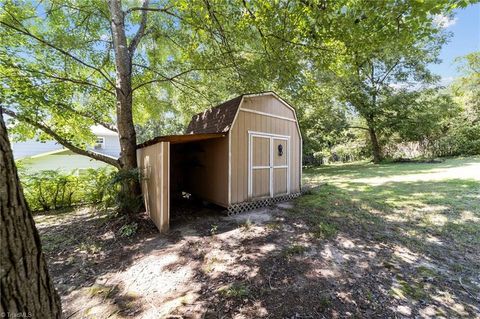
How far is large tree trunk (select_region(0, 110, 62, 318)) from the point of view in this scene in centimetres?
106

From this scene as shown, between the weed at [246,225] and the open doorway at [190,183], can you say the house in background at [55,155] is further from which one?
the weed at [246,225]

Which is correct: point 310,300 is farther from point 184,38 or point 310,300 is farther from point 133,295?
point 184,38

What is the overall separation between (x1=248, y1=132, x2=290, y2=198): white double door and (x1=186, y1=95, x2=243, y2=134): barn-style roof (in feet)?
2.40

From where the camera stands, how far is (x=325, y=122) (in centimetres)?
1534

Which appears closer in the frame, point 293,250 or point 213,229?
point 293,250

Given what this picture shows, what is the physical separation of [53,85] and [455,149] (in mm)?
22703

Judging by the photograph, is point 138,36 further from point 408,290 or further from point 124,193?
point 408,290

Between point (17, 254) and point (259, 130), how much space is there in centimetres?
534

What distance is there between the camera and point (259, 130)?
237 inches

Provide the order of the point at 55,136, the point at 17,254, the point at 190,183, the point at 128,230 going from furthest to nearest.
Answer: the point at 190,183
the point at 55,136
the point at 128,230
the point at 17,254

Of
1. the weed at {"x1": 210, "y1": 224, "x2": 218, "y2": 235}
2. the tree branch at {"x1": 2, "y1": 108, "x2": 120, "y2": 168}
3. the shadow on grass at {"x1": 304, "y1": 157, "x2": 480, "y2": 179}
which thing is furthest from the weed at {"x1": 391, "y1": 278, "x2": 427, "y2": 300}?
the shadow on grass at {"x1": 304, "y1": 157, "x2": 480, "y2": 179}

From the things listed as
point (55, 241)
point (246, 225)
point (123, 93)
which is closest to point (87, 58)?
point (123, 93)

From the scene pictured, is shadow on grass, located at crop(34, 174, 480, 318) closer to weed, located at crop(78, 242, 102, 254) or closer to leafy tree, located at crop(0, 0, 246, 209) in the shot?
weed, located at crop(78, 242, 102, 254)

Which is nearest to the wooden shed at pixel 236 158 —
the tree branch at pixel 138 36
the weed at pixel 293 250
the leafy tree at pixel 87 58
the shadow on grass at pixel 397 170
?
the leafy tree at pixel 87 58
